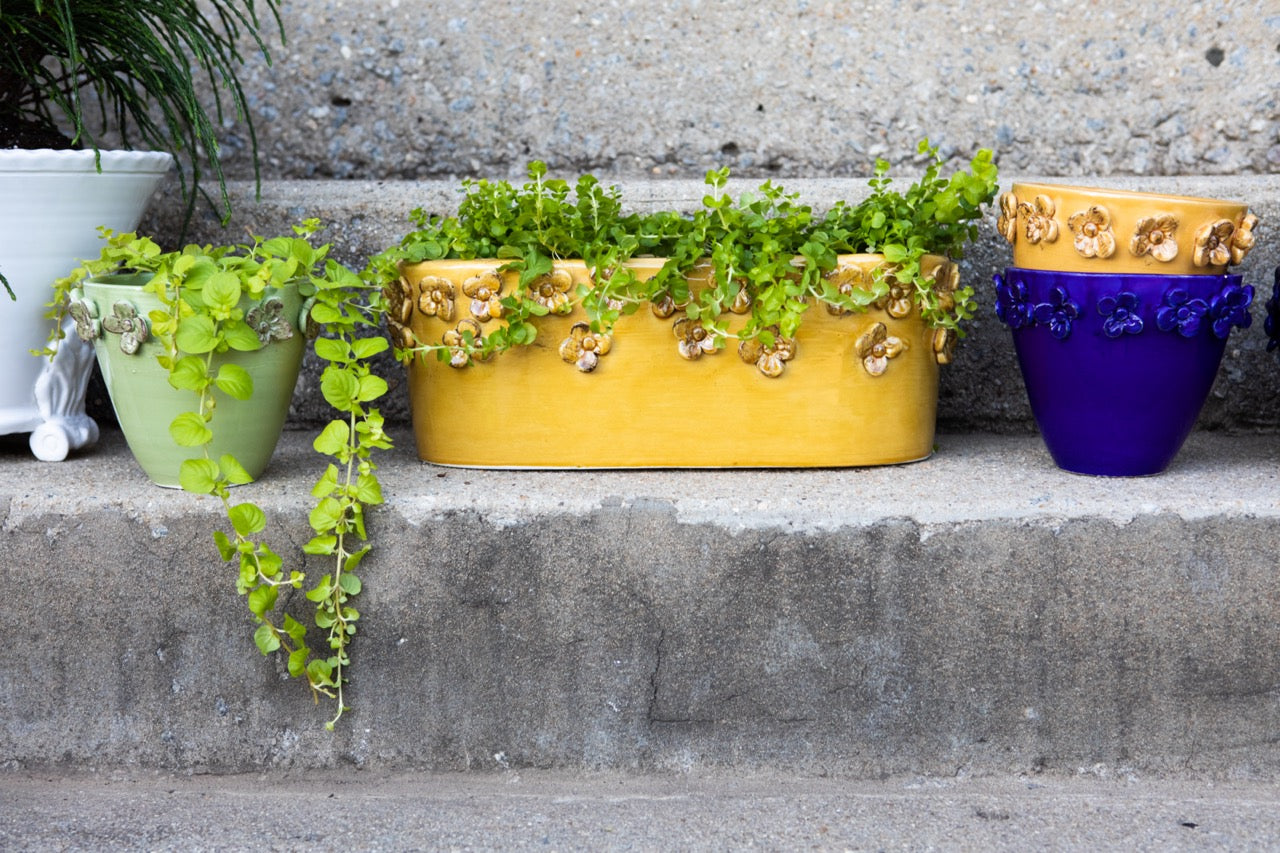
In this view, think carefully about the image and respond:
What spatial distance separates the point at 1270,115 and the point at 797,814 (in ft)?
3.95

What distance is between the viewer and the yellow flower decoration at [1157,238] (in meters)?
1.20

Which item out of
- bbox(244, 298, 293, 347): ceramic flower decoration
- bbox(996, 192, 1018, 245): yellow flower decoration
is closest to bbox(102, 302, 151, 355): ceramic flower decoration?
bbox(244, 298, 293, 347): ceramic flower decoration

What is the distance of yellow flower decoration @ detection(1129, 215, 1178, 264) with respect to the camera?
120 cm

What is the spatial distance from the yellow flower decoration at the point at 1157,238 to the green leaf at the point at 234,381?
908 mm

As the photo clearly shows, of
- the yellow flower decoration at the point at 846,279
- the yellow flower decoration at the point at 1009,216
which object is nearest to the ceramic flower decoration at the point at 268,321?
the yellow flower decoration at the point at 846,279

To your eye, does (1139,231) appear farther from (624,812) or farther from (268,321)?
(268,321)

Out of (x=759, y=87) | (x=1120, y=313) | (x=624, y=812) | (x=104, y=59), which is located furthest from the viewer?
(x=759, y=87)

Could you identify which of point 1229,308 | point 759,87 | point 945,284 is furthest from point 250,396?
point 1229,308

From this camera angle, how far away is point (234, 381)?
113 cm

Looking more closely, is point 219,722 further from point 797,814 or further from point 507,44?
point 507,44

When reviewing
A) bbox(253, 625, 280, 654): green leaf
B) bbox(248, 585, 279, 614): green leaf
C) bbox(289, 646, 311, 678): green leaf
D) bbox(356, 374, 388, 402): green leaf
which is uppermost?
bbox(356, 374, 388, 402): green leaf

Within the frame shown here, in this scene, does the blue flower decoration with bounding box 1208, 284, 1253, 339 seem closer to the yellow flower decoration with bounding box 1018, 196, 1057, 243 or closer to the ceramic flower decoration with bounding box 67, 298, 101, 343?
the yellow flower decoration with bounding box 1018, 196, 1057, 243

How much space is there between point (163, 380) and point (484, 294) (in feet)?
1.10

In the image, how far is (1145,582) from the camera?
112 cm
